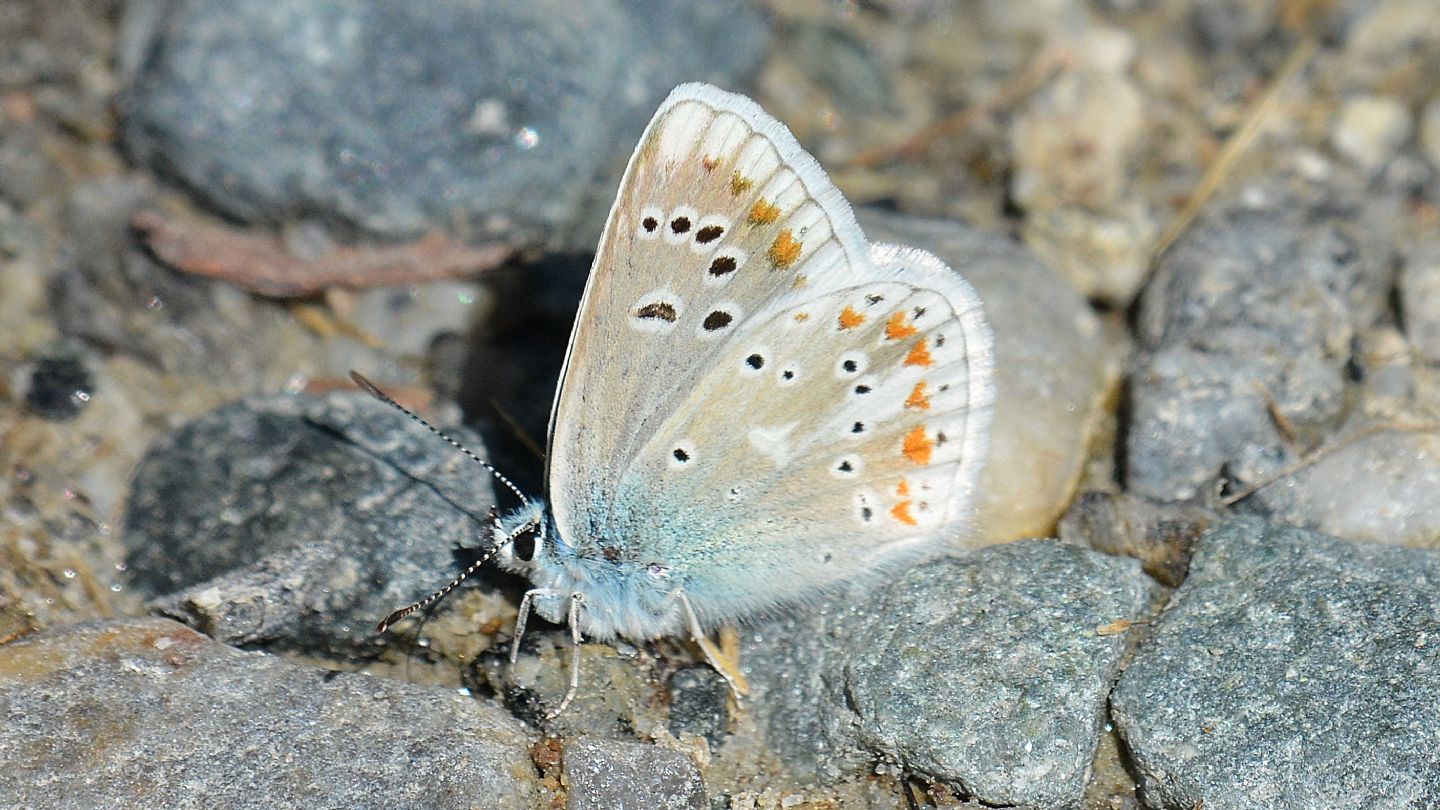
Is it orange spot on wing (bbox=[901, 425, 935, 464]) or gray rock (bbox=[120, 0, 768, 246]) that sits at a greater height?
gray rock (bbox=[120, 0, 768, 246])

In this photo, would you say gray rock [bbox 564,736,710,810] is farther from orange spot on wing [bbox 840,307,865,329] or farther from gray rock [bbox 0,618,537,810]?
orange spot on wing [bbox 840,307,865,329]

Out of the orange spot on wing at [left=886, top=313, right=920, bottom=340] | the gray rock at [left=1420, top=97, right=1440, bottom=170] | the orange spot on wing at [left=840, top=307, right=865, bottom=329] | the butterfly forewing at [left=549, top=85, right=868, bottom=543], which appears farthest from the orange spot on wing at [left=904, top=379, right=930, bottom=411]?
the gray rock at [left=1420, top=97, right=1440, bottom=170]

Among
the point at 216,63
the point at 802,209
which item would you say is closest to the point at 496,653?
the point at 802,209

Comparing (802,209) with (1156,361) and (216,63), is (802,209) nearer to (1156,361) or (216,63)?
(1156,361)

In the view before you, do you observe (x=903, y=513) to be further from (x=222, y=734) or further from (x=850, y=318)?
(x=222, y=734)

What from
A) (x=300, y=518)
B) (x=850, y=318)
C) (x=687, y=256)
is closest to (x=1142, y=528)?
(x=850, y=318)

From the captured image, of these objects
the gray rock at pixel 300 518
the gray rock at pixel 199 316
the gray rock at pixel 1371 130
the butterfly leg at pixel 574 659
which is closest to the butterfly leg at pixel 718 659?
the butterfly leg at pixel 574 659

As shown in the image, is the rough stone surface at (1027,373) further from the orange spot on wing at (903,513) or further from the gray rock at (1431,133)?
the gray rock at (1431,133)
